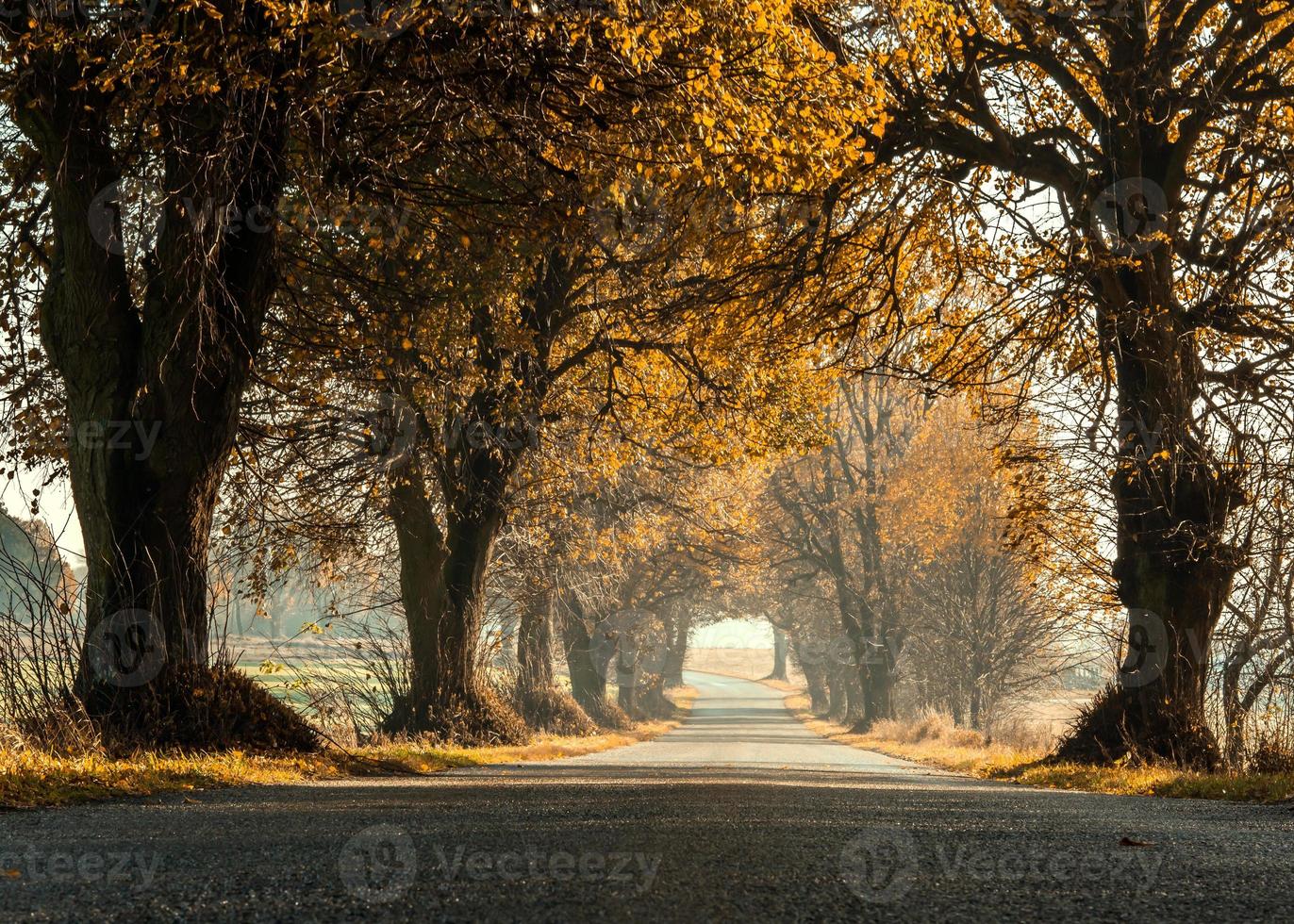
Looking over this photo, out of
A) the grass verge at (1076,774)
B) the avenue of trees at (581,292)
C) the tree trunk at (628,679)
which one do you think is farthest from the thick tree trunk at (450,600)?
the tree trunk at (628,679)

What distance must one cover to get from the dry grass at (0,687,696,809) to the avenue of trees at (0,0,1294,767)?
1.50 ft

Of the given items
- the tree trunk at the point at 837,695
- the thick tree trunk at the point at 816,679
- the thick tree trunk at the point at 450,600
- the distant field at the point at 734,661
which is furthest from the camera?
the distant field at the point at 734,661

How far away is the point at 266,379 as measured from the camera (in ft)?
39.5

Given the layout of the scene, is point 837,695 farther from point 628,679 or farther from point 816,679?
point 628,679

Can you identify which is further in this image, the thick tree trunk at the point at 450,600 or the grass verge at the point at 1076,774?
the thick tree trunk at the point at 450,600

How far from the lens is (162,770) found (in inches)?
308

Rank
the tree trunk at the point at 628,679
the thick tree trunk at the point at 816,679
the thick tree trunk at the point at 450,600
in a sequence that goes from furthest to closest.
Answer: the thick tree trunk at the point at 816,679, the tree trunk at the point at 628,679, the thick tree trunk at the point at 450,600

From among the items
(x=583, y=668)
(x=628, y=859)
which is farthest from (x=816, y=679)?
(x=628, y=859)

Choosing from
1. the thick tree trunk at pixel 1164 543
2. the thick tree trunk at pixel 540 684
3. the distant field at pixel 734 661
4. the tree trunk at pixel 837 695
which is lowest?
the distant field at pixel 734 661

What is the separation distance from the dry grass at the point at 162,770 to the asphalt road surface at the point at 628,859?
395 millimetres

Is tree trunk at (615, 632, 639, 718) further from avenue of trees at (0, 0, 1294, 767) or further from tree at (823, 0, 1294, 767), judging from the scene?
tree at (823, 0, 1294, 767)

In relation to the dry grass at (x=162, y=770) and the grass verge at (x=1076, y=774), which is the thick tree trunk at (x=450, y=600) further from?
the grass verge at (x=1076, y=774)

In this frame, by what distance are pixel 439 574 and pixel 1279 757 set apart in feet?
35.9

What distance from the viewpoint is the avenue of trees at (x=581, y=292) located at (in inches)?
348
